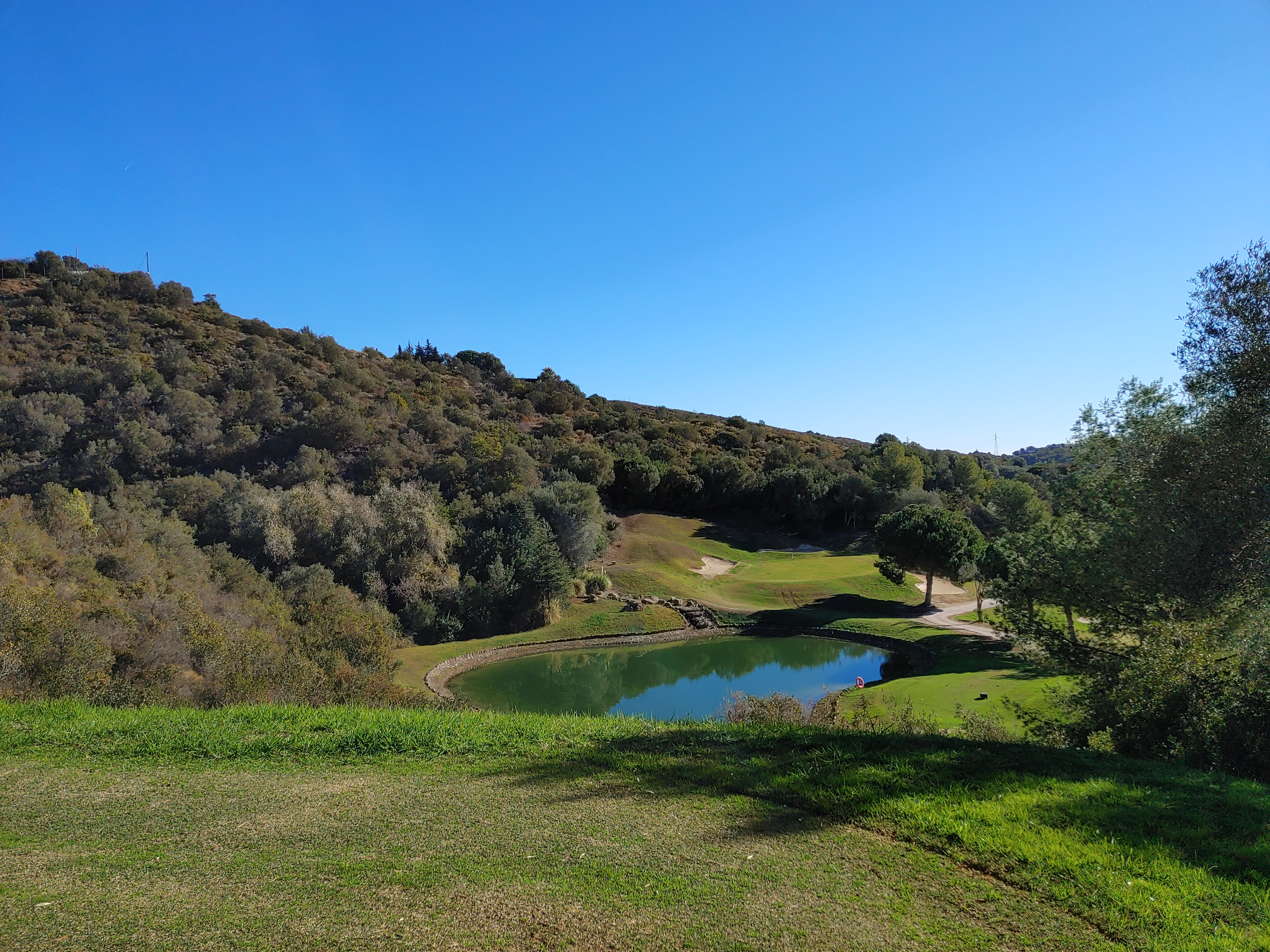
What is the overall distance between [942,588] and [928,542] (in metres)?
8.68

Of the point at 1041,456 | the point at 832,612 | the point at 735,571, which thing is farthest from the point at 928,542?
the point at 1041,456

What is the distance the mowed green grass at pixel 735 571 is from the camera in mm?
37531

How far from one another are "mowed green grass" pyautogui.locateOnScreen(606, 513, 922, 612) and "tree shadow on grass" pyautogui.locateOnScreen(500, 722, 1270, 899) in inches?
1117

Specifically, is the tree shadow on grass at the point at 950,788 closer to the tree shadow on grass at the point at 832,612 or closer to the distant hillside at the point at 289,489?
the distant hillside at the point at 289,489

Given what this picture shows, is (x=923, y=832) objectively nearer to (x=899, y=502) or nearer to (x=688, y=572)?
(x=688, y=572)

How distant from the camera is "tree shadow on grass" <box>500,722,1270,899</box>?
512 cm

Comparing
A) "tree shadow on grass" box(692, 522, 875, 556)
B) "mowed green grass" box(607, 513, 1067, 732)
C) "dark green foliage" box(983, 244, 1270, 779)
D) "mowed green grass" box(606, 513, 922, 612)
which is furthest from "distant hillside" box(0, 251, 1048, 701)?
"dark green foliage" box(983, 244, 1270, 779)

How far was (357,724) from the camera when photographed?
872 centimetres

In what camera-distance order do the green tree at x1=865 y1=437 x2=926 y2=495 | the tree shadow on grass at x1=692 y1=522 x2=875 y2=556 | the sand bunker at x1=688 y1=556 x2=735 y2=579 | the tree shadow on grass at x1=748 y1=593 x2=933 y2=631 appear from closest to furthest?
the tree shadow on grass at x1=748 y1=593 x2=933 y2=631
the sand bunker at x1=688 y1=556 x2=735 y2=579
the tree shadow on grass at x1=692 y1=522 x2=875 y2=556
the green tree at x1=865 y1=437 x2=926 y2=495

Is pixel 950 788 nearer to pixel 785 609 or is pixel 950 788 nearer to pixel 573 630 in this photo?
pixel 573 630

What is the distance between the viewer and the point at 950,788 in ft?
20.6

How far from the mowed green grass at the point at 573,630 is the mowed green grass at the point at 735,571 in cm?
324

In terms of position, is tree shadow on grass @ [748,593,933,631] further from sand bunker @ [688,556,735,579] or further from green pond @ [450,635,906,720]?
sand bunker @ [688,556,735,579]

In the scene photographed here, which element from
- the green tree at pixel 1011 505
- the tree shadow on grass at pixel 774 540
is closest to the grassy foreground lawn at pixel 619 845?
the green tree at pixel 1011 505
